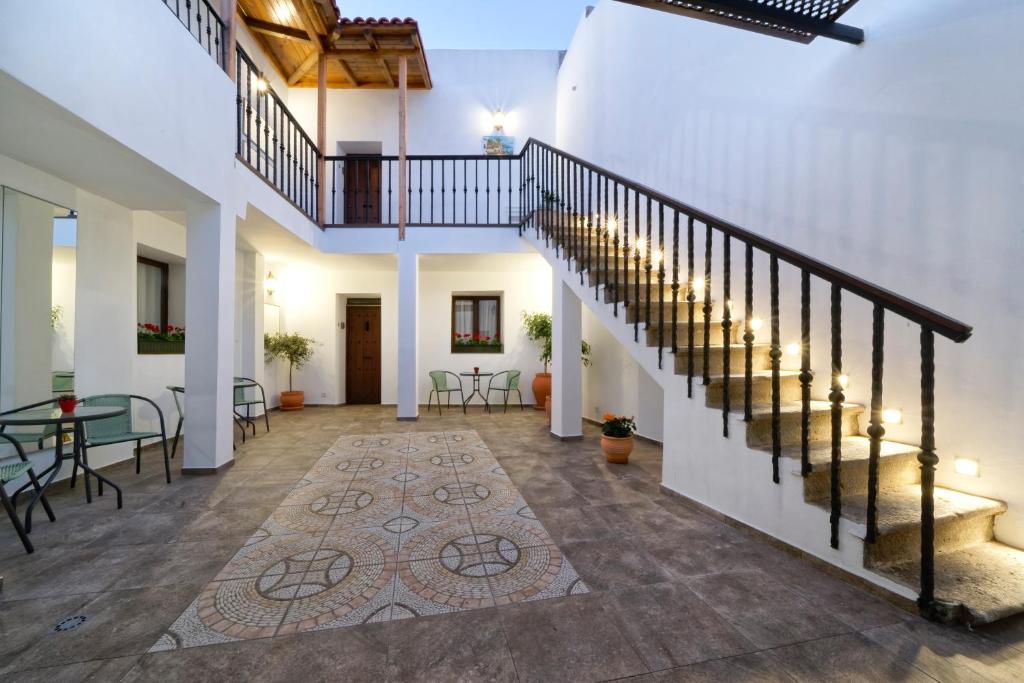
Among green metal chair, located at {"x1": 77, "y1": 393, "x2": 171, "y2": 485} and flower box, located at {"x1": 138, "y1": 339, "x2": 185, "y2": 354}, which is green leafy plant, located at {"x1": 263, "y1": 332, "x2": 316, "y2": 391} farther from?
green metal chair, located at {"x1": 77, "y1": 393, "x2": 171, "y2": 485}

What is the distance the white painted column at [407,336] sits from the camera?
5.81 m

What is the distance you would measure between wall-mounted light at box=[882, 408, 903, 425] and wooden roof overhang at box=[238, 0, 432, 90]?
6.85 meters

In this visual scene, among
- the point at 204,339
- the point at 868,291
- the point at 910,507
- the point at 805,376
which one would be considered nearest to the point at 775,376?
the point at 805,376

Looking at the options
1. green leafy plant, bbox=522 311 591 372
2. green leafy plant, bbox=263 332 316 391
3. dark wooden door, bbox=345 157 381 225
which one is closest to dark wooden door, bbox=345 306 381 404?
green leafy plant, bbox=263 332 316 391

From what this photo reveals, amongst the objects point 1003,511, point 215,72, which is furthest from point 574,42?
point 1003,511

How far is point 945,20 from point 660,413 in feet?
12.1

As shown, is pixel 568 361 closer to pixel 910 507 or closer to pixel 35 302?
pixel 910 507

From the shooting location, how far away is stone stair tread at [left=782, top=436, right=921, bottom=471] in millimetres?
2070

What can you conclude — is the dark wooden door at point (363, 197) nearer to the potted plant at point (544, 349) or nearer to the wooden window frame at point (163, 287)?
the wooden window frame at point (163, 287)

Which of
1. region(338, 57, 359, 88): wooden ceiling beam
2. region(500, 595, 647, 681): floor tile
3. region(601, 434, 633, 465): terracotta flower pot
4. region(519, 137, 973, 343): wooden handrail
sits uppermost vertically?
region(338, 57, 359, 88): wooden ceiling beam

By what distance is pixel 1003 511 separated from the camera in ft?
6.38

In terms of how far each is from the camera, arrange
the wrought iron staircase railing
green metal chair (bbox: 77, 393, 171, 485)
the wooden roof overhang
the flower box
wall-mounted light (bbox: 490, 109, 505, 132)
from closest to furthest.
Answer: the wrought iron staircase railing
green metal chair (bbox: 77, 393, 171, 485)
the flower box
the wooden roof overhang
wall-mounted light (bbox: 490, 109, 505, 132)

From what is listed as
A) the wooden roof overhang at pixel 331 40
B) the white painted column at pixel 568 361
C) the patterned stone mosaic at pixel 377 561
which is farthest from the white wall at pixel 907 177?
the wooden roof overhang at pixel 331 40

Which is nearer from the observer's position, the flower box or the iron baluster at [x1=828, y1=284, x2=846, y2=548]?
the iron baluster at [x1=828, y1=284, x2=846, y2=548]
